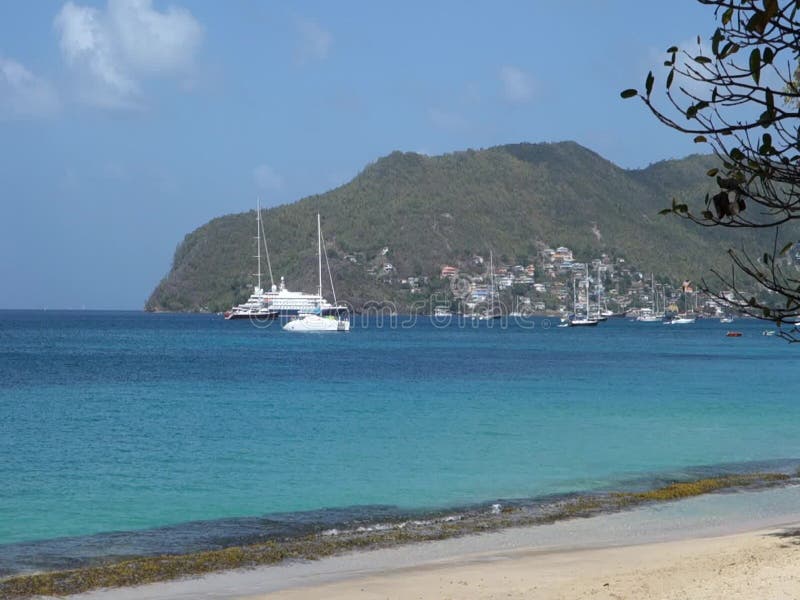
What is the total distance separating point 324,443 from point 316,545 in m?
12.3

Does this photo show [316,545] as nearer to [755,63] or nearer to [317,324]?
[755,63]

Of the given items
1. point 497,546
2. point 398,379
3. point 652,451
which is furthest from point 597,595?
point 398,379

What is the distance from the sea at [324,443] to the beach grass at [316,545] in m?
0.85

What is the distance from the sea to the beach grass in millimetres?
853

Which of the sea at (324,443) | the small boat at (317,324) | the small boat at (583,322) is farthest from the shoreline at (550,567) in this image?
the small boat at (583,322)

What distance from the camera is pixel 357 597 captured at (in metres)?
11.0

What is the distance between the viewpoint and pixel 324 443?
26.7 meters

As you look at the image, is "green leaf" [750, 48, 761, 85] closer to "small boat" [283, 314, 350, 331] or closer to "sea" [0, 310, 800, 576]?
"sea" [0, 310, 800, 576]

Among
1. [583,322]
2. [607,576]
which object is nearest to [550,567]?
[607,576]

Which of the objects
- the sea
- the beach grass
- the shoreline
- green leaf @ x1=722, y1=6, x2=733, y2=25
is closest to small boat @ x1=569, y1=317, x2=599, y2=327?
the sea

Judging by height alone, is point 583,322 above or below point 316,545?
above

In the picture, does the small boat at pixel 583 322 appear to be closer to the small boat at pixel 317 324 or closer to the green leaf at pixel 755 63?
the small boat at pixel 317 324

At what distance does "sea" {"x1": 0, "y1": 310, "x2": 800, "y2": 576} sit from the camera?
17062 mm

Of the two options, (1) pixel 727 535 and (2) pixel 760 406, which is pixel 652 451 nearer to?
(1) pixel 727 535
